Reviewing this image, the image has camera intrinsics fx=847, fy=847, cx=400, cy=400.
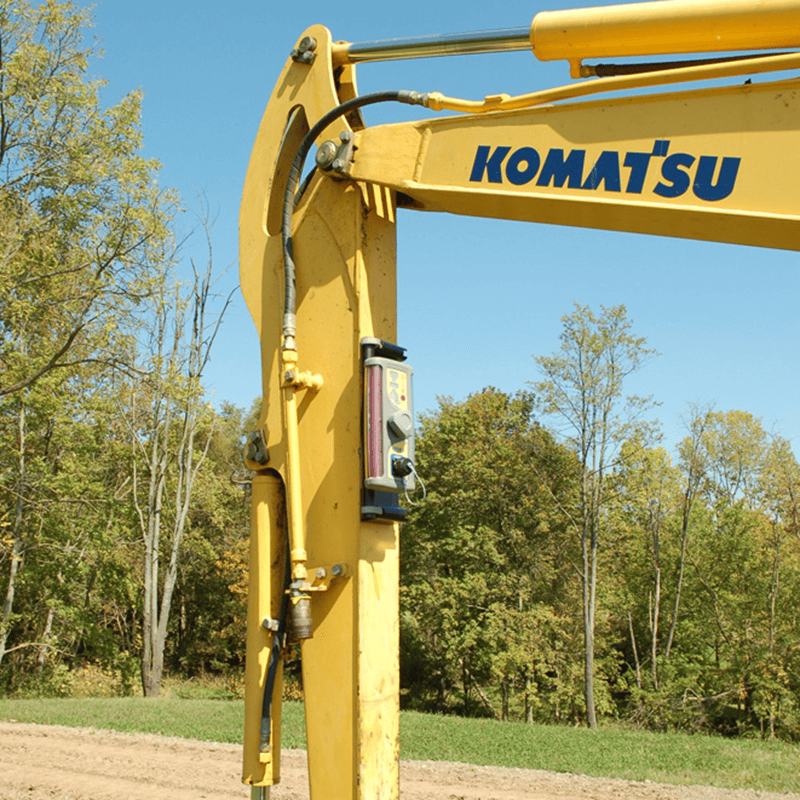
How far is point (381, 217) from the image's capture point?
132 inches

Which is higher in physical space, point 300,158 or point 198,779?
point 300,158

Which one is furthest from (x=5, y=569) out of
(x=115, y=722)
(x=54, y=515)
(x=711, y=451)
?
(x=711, y=451)

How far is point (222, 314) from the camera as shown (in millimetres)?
24234

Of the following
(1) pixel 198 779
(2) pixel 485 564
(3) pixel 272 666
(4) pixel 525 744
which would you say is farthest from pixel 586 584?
(3) pixel 272 666

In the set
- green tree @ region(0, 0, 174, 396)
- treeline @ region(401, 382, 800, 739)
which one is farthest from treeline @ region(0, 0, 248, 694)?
treeline @ region(401, 382, 800, 739)

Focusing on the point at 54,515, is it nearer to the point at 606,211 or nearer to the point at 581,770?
the point at 581,770

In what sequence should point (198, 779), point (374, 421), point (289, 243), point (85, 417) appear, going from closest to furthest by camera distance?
1. point (374, 421)
2. point (289, 243)
3. point (198, 779)
4. point (85, 417)

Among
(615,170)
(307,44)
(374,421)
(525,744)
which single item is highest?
(307,44)

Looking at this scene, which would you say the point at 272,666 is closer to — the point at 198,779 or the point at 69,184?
the point at 198,779

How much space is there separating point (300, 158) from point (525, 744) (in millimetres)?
11101

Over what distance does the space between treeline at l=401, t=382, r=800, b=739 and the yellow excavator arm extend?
21752 millimetres

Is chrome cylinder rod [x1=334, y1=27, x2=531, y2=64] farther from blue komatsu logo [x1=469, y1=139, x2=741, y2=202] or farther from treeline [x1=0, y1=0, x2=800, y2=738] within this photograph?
treeline [x1=0, y1=0, x2=800, y2=738]

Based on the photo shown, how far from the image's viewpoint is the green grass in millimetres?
10414

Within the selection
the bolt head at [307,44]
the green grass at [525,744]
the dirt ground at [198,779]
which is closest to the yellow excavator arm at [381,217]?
the bolt head at [307,44]
